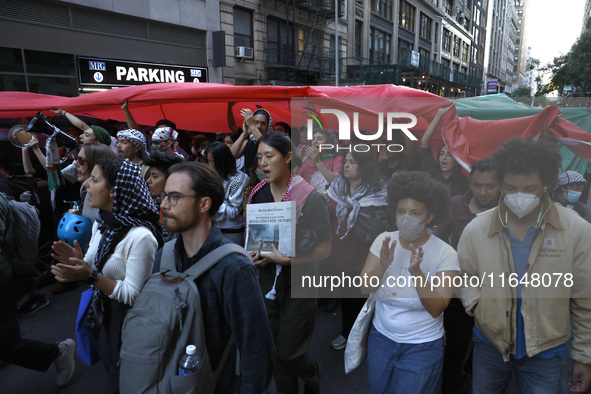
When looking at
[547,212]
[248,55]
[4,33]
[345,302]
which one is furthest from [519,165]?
[248,55]

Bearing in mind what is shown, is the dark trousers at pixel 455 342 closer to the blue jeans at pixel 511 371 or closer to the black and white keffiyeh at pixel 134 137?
the blue jeans at pixel 511 371

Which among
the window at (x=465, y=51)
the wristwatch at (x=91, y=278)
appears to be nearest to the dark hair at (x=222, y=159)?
the wristwatch at (x=91, y=278)

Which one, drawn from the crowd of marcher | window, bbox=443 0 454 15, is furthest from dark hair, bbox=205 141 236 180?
window, bbox=443 0 454 15

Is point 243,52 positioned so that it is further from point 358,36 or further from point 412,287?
point 412,287

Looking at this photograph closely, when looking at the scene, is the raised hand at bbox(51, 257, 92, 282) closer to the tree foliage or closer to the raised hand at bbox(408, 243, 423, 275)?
the raised hand at bbox(408, 243, 423, 275)

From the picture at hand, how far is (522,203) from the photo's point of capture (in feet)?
6.28

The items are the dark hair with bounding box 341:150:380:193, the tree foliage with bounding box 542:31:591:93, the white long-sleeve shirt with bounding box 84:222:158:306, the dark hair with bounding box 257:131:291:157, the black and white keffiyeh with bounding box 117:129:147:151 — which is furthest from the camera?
the tree foliage with bounding box 542:31:591:93

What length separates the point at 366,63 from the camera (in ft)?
82.7

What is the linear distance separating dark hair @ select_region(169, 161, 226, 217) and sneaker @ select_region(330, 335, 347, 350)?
242 centimetres

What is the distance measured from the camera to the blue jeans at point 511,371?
1.95 meters

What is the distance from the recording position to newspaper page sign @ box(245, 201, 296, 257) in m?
2.59

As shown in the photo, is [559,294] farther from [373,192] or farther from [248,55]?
[248,55]

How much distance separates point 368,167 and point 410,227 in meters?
0.66

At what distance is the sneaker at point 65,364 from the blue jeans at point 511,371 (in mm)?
3162
